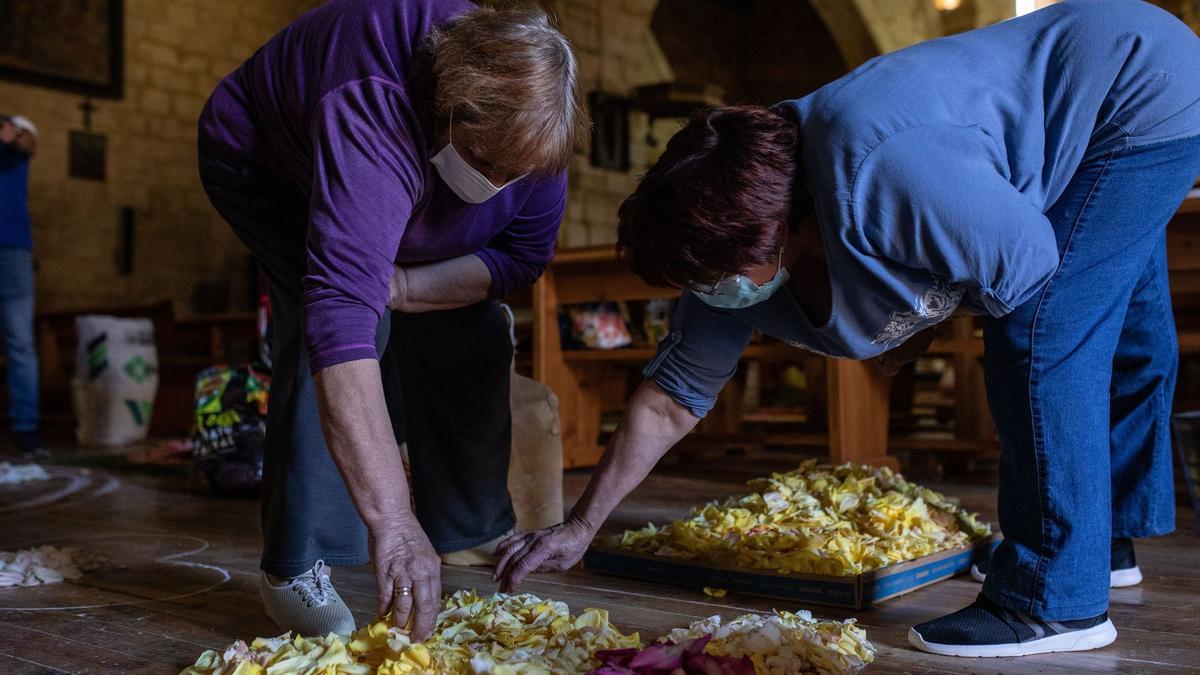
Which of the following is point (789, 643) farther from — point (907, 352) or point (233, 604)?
point (233, 604)

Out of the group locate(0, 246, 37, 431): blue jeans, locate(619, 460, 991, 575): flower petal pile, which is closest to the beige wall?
locate(0, 246, 37, 431): blue jeans

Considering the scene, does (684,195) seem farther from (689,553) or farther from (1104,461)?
(689,553)

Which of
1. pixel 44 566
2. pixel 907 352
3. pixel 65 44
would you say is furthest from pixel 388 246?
pixel 65 44

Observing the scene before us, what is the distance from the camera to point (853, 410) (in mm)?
3457

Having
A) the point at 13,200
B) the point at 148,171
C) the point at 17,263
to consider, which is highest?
the point at 148,171

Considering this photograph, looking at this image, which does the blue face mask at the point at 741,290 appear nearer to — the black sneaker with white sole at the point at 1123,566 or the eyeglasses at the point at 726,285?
the eyeglasses at the point at 726,285

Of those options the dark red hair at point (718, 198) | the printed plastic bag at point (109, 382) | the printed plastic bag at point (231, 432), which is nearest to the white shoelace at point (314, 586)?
the dark red hair at point (718, 198)

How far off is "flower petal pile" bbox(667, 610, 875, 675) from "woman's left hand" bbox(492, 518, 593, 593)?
7.6 inches

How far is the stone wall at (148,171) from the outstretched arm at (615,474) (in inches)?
319

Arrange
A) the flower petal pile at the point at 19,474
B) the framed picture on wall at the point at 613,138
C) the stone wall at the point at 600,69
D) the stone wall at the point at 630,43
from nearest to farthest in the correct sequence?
the flower petal pile at the point at 19,474 < the stone wall at the point at 600,69 < the stone wall at the point at 630,43 < the framed picture on wall at the point at 613,138

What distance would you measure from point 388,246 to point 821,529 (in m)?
1.09

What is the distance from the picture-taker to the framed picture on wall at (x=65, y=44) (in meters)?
8.12

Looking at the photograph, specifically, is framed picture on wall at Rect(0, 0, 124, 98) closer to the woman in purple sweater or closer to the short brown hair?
the woman in purple sweater

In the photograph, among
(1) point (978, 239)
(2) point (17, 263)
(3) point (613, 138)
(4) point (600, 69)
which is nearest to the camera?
(1) point (978, 239)
